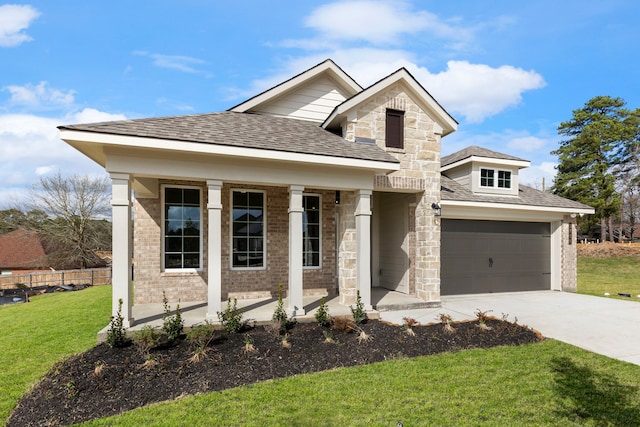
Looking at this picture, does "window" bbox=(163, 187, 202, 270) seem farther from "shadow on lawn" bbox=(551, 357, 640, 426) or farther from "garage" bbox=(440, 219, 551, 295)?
"shadow on lawn" bbox=(551, 357, 640, 426)

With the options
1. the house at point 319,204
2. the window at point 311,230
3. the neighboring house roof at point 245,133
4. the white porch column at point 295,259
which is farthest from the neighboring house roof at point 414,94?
the white porch column at point 295,259

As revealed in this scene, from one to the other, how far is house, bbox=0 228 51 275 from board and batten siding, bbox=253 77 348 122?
1126 inches

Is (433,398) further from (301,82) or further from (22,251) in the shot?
(22,251)

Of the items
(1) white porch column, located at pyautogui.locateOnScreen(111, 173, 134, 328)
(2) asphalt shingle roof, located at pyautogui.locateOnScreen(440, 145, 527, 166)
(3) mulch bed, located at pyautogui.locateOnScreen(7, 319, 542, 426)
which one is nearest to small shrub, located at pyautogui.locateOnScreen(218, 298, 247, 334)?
(3) mulch bed, located at pyautogui.locateOnScreen(7, 319, 542, 426)

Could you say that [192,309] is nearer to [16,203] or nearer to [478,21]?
[478,21]

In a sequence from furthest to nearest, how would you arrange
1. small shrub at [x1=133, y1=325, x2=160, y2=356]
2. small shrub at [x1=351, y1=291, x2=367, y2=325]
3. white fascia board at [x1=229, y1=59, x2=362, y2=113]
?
white fascia board at [x1=229, y1=59, x2=362, y2=113]
small shrub at [x1=351, y1=291, x2=367, y2=325]
small shrub at [x1=133, y1=325, x2=160, y2=356]

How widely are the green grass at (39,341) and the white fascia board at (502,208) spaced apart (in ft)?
30.2

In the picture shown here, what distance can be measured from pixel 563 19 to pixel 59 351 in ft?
41.5

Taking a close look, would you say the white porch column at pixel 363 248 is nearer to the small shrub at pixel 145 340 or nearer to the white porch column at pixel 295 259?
the white porch column at pixel 295 259

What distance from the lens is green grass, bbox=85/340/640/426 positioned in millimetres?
3703

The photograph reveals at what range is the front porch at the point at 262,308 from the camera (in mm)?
6898

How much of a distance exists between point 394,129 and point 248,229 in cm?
468

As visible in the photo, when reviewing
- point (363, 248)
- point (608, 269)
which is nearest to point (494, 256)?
point (363, 248)

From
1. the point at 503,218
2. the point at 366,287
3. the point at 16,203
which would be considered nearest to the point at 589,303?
the point at 503,218
